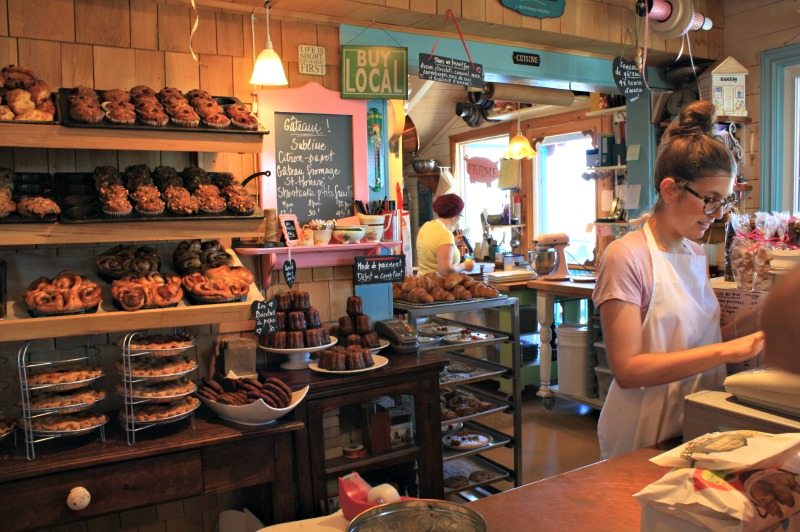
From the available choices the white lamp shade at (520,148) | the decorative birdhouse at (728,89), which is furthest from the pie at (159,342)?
the white lamp shade at (520,148)

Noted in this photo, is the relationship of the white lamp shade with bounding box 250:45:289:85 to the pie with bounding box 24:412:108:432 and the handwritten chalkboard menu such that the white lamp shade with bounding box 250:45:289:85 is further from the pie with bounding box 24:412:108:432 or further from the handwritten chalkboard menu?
the pie with bounding box 24:412:108:432

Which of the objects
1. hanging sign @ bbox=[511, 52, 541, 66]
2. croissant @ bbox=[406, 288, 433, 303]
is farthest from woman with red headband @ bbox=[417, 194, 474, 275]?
hanging sign @ bbox=[511, 52, 541, 66]

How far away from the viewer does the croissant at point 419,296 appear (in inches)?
136

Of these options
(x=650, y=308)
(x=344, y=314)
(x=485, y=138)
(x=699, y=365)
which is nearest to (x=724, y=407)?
(x=699, y=365)

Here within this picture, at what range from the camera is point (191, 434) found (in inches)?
87.6

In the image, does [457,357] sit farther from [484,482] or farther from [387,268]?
[387,268]

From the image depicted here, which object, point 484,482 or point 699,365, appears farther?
point 484,482

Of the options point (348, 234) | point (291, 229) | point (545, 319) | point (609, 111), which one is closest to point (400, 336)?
point (348, 234)

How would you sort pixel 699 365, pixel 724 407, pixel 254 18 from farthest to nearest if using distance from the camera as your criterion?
1. pixel 254 18
2. pixel 699 365
3. pixel 724 407

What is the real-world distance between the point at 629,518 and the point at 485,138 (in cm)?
648

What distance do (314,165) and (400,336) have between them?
0.87m

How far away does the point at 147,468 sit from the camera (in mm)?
2115

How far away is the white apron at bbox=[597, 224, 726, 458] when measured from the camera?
1.95 m

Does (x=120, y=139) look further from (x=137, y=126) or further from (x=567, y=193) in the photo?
Result: (x=567, y=193)
